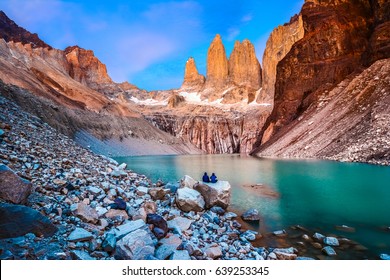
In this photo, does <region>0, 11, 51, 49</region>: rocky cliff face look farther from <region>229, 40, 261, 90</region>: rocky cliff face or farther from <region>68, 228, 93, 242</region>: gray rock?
<region>68, 228, 93, 242</region>: gray rock

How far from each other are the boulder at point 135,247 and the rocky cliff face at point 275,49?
144 metres

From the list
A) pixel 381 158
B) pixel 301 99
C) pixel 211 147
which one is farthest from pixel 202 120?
pixel 381 158

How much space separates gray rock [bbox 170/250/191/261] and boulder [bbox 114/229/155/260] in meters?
0.53

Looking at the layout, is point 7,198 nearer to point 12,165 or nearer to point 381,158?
point 12,165

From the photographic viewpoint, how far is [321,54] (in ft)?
250

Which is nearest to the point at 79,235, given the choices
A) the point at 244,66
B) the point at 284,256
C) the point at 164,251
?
the point at 164,251

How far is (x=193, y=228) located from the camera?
9328 mm

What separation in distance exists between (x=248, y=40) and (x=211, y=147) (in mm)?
93315

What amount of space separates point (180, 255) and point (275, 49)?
16207cm

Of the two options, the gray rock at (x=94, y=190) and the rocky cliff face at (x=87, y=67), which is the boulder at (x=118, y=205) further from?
the rocky cliff face at (x=87, y=67)

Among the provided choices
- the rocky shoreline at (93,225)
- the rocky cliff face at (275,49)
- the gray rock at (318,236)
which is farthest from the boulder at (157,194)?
the rocky cliff face at (275,49)

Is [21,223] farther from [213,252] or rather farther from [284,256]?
[284,256]

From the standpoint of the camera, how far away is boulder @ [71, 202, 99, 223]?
734 cm

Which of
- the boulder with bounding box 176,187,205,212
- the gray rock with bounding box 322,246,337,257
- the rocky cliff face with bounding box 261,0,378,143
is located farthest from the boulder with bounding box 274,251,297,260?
the rocky cliff face with bounding box 261,0,378,143
